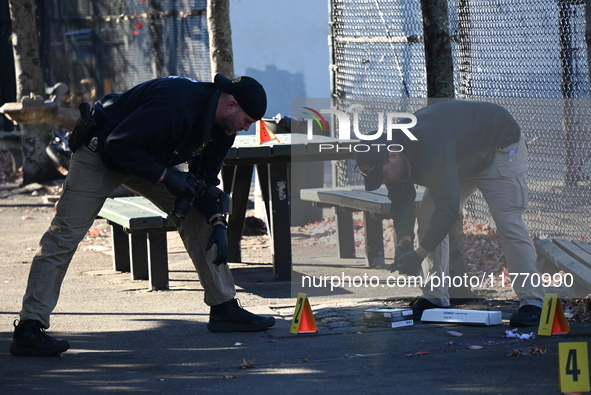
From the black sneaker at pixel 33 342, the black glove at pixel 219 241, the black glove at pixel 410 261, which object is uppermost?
the black glove at pixel 219 241

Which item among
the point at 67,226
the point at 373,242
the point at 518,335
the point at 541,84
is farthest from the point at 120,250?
the point at 518,335

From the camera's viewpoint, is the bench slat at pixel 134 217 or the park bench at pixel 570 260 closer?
the park bench at pixel 570 260

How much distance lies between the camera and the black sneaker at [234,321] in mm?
6047

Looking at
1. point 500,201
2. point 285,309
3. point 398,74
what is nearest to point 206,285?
point 285,309

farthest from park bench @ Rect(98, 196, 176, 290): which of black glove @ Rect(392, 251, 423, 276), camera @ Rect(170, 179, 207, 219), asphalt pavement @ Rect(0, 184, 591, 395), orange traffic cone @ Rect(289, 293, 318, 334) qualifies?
black glove @ Rect(392, 251, 423, 276)

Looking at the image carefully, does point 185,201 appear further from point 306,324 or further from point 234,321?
point 306,324

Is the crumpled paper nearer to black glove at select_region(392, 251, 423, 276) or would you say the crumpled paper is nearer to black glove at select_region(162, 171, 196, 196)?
black glove at select_region(392, 251, 423, 276)

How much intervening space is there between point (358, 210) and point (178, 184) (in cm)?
288

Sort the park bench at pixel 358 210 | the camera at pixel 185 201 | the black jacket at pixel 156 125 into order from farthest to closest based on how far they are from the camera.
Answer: the park bench at pixel 358 210 < the camera at pixel 185 201 < the black jacket at pixel 156 125

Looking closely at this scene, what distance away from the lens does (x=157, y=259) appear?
7.50m

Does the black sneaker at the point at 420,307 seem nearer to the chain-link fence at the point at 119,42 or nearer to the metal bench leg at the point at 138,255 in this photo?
the metal bench leg at the point at 138,255

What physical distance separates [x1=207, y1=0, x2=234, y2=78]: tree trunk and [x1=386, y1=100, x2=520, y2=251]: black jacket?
4.49m

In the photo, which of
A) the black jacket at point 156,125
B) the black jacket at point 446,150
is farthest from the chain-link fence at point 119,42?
the black jacket at point 156,125

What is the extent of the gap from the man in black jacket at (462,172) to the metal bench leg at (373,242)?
177 cm
